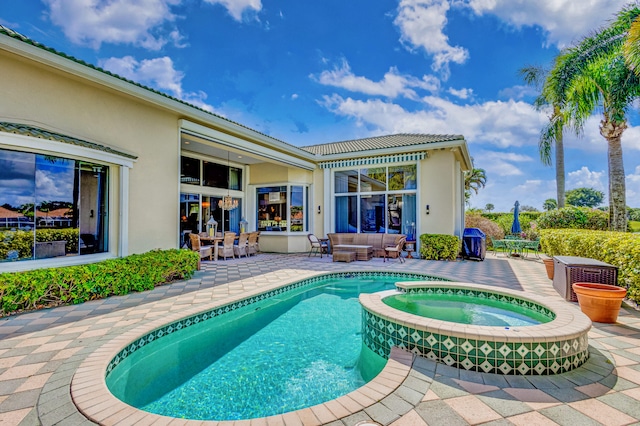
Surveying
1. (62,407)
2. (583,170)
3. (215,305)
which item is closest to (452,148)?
(215,305)

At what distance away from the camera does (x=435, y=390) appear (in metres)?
2.97

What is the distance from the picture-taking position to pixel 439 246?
504 inches

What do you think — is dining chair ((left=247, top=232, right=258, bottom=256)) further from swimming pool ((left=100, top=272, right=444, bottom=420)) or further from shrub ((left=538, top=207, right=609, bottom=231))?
shrub ((left=538, top=207, right=609, bottom=231))

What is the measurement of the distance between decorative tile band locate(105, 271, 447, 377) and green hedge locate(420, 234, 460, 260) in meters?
3.98

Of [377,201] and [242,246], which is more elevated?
[377,201]

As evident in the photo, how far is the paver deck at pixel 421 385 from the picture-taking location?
8.32 ft

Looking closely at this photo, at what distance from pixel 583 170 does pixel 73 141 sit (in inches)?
1620

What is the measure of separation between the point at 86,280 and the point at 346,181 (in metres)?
11.6

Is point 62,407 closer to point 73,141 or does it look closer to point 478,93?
point 73,141

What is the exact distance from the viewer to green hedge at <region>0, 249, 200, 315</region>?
17.9ft

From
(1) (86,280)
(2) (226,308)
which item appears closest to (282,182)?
(2) (226,308)

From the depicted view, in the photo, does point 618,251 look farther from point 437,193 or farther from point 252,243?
point 252,243

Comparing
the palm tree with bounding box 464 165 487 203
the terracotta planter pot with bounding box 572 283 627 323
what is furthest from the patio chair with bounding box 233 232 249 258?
the palm tree with bounding box 464 165 487 203

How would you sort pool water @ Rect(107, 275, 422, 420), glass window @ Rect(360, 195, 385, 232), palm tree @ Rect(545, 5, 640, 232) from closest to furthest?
pool water @ Rect(107, 275, 422, 420) → palm tree @ Rect(545, 5, 640, 232) → glass window @ Rect(360, 195, 385, 232)
